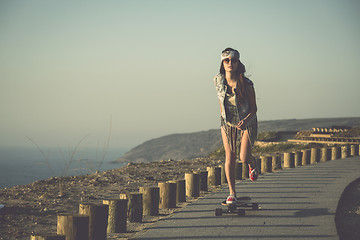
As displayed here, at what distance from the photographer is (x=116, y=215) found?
5598 millimetres

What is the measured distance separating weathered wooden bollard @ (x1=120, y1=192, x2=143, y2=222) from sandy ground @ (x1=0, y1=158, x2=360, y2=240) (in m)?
0.10

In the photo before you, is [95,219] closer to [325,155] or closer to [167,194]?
[167,194]

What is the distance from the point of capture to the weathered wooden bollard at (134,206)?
6145 mm

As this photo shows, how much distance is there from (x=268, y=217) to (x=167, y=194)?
1.77 meters

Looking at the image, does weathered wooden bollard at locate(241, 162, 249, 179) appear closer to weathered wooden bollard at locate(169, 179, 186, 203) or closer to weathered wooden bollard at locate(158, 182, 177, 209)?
weathered wooden bollard at locate(169, 179, 186, 203)

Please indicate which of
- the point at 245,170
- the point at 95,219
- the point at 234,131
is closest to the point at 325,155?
the point at 245,170

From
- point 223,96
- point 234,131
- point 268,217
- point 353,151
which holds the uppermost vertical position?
point 223,96

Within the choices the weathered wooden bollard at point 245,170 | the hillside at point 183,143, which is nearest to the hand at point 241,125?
the weathered wooden bollard at point 245,170

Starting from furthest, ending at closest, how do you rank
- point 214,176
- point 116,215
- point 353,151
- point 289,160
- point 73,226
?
point 353,151, point 289,160, point 214,176, point 116,215, point 73,226

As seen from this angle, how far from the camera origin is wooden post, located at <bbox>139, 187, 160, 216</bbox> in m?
6.51

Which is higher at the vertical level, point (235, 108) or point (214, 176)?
point (235, 108)

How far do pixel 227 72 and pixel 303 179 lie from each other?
5295 millimetres

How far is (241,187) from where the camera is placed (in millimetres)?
9180

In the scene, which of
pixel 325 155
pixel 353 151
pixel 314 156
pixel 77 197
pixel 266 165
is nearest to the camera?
pixel 77 197
